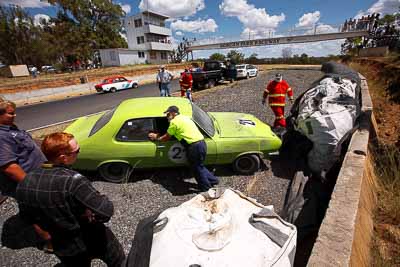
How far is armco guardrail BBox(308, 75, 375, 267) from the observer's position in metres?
1.58

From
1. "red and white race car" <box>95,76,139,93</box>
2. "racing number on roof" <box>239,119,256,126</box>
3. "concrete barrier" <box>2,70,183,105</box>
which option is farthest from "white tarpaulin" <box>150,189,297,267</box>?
"concrete barrier" <box>2,70,183,105</box>

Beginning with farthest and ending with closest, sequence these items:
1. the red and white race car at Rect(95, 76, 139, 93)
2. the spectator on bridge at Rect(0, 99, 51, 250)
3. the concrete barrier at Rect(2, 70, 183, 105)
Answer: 1. the red and white race car at Rect(95, 76, 139, 93)
2. the concrete barrier at Rect(2, 70, 183, 105)
3. the spectator on bridge at Rect(0, 99, 51, 250)

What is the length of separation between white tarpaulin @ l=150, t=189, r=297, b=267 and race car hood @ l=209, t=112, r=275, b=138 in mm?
2205

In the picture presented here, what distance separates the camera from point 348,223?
71.7 inches

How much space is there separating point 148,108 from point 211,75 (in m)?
12.4

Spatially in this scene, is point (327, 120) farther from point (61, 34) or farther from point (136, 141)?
point (61, 34)

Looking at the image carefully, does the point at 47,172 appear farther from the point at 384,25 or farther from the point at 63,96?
the point at 384,25

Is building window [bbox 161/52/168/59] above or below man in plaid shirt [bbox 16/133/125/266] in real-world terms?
above

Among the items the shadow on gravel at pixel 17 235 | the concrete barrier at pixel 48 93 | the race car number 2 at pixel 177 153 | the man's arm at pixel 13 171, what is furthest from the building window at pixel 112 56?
the man's arm at pixel 13 171

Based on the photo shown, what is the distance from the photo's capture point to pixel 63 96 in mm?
18016

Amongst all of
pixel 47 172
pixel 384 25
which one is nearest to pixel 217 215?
pixel 47 172

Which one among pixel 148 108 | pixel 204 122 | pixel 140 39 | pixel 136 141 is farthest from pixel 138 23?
pixel 136 141

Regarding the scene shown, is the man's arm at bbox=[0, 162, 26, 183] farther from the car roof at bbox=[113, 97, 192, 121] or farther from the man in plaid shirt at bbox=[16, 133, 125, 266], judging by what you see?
the car roof at bbox=[113, 97, 192, 121]

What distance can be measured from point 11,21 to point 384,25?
2227 inches
